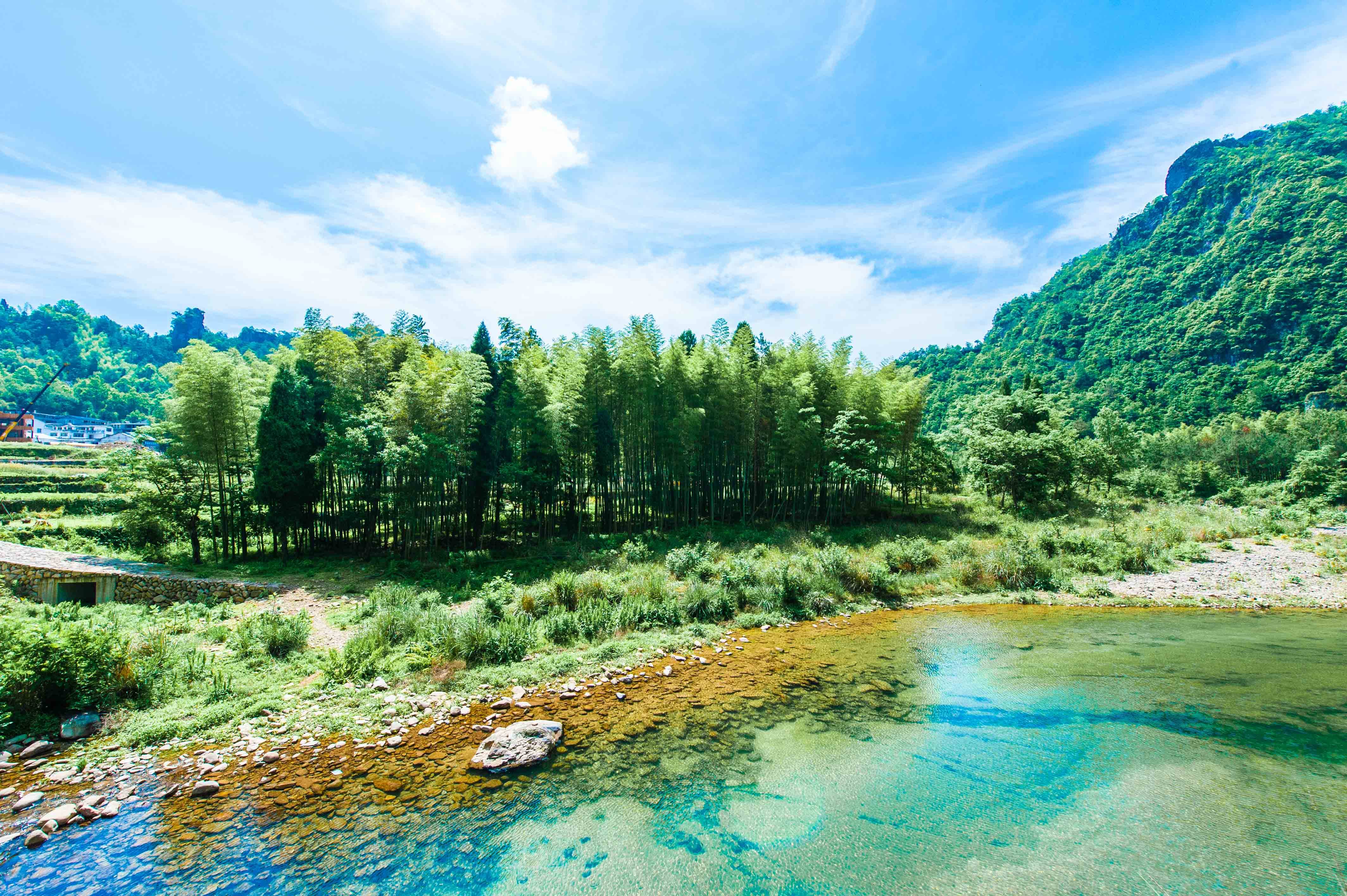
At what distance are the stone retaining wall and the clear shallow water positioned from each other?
11131 mm

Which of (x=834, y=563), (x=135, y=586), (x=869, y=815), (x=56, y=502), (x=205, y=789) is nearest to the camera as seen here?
(x=869, y=815)

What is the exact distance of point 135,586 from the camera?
14.1 m

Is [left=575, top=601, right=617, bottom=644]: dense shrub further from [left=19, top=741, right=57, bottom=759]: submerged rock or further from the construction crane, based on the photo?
the construction crane

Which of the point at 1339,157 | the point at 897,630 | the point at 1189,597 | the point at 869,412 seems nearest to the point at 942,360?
the point at 1339,157

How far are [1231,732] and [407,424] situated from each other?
20.7m

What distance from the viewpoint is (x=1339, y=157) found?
2955 inches

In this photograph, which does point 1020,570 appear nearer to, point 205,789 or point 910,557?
point 910,557

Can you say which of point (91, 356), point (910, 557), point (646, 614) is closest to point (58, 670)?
point (646, 614)

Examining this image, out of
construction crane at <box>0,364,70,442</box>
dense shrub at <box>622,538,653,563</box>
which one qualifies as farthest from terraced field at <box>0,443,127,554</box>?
dense shrub at <box>622,538,653,563</box>

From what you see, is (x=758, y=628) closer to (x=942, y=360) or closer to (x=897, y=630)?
(x=897, y=630)

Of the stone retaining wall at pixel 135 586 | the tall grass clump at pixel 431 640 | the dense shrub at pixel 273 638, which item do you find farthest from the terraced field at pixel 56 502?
the tall grass clump at pixel 431 640

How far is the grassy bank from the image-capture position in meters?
7.07

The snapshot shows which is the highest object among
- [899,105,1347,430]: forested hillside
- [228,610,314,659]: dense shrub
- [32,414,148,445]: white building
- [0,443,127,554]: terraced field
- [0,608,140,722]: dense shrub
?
[899,105,1347,430]: forested hillside

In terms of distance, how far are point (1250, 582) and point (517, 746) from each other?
20.5m
